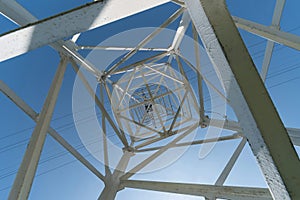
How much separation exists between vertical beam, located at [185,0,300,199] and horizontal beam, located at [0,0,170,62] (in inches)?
20.3

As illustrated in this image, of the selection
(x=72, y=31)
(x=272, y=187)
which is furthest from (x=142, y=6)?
(x=272, y=187)

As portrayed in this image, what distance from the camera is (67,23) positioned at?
185 cm

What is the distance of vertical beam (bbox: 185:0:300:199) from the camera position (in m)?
1.29

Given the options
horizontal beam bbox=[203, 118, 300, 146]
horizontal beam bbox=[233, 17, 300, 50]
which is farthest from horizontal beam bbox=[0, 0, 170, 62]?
horizontal beam bbox=[203, 118, 300, 146]

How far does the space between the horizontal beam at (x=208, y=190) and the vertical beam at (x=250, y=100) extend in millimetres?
1978

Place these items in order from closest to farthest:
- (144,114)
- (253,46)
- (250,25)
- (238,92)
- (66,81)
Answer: (238,92) < (250,25) < (66,81) < (253,46) < (144,114)

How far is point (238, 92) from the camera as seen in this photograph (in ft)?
4.73

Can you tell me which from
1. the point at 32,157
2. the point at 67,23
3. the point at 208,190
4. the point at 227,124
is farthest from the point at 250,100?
the point at 227,124

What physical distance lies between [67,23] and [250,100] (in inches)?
52.0

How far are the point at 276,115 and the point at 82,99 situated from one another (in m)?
5.75

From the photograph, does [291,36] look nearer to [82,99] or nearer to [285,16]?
[285,16]

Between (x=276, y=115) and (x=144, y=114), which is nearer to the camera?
(x=276, y=115)

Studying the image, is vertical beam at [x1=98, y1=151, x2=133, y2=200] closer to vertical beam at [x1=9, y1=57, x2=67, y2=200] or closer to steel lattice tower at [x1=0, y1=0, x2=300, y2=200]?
steel lattice tower at [x1=0, y1=0, x2=300, y2=200]

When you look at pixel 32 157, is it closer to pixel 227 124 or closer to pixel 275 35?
pixel 275 35
